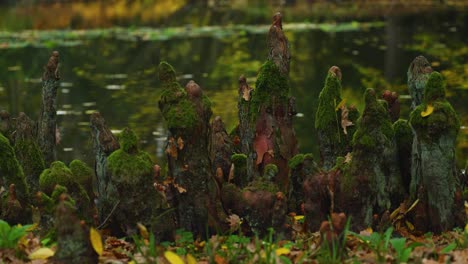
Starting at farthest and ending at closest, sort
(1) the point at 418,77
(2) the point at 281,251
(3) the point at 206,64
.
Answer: (3) the point at 206,64 → (1) the point at 418,77 → (2) the point at 281,251

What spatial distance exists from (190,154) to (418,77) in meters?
1.87

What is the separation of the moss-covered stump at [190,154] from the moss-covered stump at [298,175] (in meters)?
0.70

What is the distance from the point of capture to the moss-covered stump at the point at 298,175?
6.76m

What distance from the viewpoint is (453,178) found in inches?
251

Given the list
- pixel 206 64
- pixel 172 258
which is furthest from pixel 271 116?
pixel 206 64

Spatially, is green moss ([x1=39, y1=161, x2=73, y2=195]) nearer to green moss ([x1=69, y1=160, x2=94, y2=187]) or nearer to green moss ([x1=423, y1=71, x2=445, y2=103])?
green moss ([x1=69, y1=160, x2=94, y2=187])

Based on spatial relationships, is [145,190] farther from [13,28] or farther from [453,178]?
[13,28]

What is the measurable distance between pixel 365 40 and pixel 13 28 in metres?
14.4

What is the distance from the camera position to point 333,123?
7176 millimetres

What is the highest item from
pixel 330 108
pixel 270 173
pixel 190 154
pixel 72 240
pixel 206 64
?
pixel 330 108

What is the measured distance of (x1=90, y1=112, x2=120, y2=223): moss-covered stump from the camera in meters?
6.52

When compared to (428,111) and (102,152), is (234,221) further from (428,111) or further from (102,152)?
(428,111)

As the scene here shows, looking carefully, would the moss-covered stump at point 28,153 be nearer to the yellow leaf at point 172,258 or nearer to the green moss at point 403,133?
the yellow leaf at point 172,258

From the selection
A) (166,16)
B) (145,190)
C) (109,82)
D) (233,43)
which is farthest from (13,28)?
(145,190)
